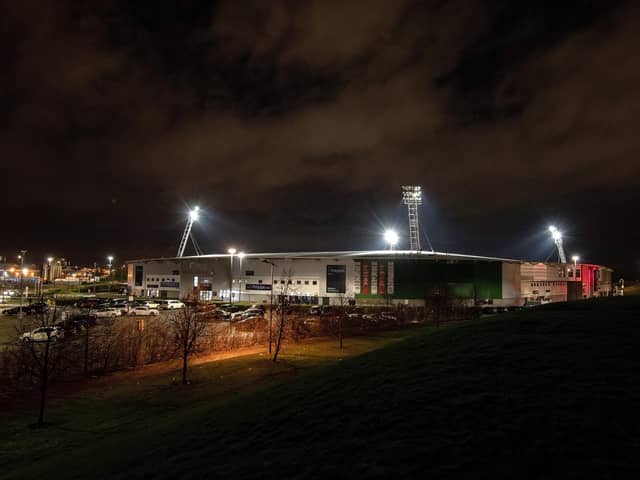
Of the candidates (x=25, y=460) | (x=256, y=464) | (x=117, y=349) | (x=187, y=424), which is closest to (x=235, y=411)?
(x=187, y=424)

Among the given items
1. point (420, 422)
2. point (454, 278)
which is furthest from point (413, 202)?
point (420, 422)

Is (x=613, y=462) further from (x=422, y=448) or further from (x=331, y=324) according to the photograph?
(x=331, y=324)

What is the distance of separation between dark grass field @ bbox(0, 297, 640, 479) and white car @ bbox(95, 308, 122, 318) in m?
24.6

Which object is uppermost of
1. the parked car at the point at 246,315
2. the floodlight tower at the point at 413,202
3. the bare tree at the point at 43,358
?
the floodlight tower at the point at 413,202

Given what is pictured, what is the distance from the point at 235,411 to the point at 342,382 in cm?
309

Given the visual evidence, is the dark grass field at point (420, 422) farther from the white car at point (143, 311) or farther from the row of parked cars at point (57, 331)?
the white car at point (143, 311)

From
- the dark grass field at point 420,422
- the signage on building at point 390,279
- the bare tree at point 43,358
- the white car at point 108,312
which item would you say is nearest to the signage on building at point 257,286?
the signage on building at point 390,279

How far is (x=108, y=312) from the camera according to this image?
1494 inches

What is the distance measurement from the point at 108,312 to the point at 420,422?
38501mm

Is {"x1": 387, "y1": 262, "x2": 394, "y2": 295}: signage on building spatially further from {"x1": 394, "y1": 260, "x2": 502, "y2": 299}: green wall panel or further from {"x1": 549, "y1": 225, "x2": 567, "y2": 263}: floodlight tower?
{"x1": 549, "y1": 225, "x2": 567, "y2": 263}: floodlight tower

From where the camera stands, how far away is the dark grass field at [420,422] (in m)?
5.24

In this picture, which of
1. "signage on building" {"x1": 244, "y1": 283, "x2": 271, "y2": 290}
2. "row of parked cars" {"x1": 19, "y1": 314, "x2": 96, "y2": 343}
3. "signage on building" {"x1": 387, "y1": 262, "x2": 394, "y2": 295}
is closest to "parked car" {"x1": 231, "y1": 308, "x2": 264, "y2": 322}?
"row of parked cars" {"x1": 19, "y1": 314, "x2": 96, "y2": 343}

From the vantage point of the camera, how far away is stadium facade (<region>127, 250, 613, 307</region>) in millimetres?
54281

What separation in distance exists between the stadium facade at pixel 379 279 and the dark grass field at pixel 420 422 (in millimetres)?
36599
